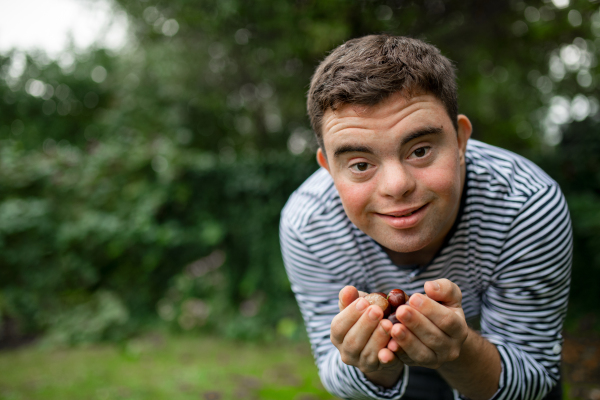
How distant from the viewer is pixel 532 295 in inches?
69.7

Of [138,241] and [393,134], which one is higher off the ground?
[138,241]

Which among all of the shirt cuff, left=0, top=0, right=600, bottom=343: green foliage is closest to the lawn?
left=0, top=0, right=600, bottom=343: green foliage

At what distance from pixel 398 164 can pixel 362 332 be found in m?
0.63

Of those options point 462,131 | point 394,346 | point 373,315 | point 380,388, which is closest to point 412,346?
point 394,346

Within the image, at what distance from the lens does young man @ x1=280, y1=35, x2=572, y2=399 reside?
1.45 metres

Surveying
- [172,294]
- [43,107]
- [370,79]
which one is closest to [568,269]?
[370,79]

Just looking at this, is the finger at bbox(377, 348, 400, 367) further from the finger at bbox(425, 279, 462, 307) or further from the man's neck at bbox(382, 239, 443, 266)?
the man's neck at bbox(382, 239, 443, 266)

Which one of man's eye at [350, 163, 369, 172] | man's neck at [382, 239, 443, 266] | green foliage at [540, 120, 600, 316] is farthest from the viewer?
green foliage at [540, 120, 600, 316]

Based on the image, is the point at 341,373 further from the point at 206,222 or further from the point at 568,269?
the point at 206,222

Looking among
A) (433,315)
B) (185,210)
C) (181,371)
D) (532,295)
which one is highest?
(185,210)

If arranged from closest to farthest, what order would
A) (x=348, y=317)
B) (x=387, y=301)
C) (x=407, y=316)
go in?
(x=407, y=316)
(x=348, y=317)
(x=387, y=301)

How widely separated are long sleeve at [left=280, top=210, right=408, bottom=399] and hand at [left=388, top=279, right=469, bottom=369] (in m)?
0.57

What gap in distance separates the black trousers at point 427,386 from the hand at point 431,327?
34.4 inches

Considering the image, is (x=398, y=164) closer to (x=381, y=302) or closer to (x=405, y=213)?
(x=405, y=213)
